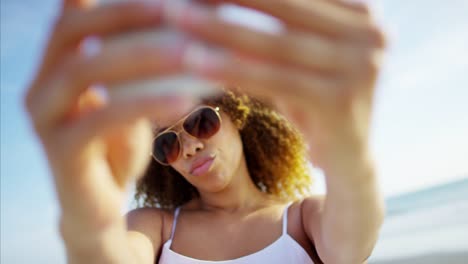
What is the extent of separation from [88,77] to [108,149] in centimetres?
31

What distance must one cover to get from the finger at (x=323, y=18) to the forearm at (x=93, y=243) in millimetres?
728

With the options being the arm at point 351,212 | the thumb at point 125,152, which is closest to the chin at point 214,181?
the arm at point 351,212

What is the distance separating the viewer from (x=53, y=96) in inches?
31.3

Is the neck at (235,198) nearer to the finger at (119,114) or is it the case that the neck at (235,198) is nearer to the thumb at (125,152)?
the thumb at (125,152)

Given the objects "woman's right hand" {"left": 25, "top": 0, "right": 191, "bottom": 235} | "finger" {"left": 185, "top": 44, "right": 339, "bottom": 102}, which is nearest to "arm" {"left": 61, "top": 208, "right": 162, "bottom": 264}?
"woman's right hand" {"left": 25, "top": 0, "right": 191, "bottom": 235}

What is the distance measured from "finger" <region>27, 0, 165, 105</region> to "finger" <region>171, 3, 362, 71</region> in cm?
9

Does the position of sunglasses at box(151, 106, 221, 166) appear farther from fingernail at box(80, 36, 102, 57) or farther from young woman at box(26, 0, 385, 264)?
fingernail at box(80, 36, 102, 57)

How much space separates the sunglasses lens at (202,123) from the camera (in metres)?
2.41

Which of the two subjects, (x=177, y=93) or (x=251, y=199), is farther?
(x=251, y=199)

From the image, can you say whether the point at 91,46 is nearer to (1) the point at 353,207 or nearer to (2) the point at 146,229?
(1) the point at 353,207

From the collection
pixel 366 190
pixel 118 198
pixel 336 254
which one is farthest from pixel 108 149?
pixel 336 254

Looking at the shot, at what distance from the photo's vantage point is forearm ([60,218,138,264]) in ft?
3.42

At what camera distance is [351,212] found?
1.26m

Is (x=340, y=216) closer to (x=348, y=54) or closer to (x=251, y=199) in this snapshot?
(x=348, y=54)
